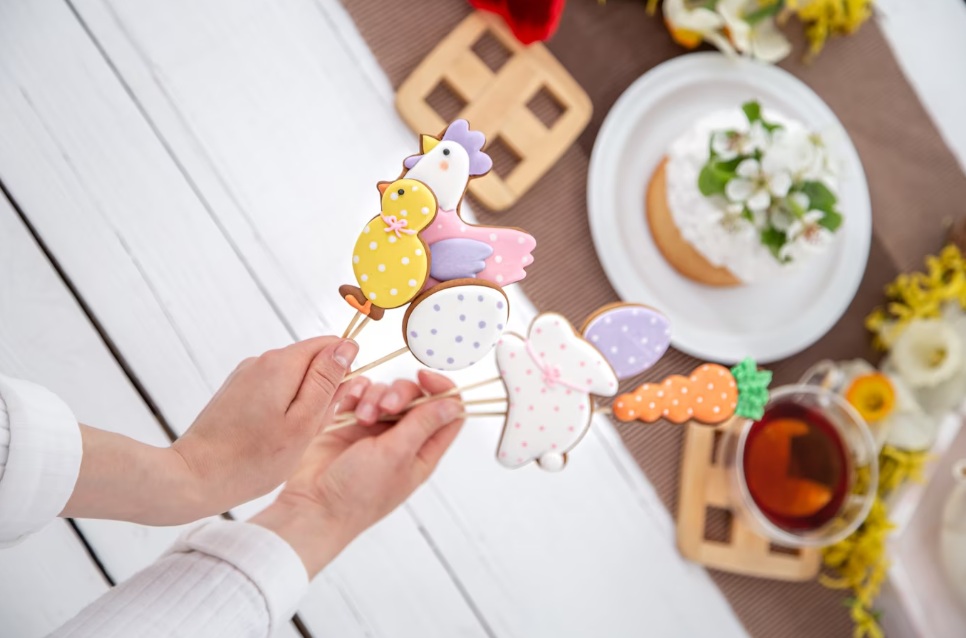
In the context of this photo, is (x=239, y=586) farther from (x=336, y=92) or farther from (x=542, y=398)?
(x=336, y=92)

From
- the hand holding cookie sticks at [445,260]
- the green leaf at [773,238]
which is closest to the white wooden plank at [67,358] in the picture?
the hand holding cookie sticks at [445,260]

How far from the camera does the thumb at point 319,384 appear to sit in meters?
0.57

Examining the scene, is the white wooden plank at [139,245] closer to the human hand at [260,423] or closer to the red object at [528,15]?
the human hand at [260,423]

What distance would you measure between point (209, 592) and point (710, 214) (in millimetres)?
565

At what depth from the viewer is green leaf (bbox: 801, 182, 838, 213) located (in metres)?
0.70

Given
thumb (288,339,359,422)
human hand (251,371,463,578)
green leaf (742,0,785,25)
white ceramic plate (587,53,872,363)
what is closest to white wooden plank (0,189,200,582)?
human hand (251,371,463,578)

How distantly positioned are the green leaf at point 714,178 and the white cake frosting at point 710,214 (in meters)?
0.02

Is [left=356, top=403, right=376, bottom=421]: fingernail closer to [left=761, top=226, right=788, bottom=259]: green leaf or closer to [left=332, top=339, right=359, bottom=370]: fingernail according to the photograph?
[left=332, top=339, right=359, bottom=370]: fingernail

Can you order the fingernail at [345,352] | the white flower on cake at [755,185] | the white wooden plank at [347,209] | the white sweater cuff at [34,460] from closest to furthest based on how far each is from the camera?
the white sweater cuff at [34,460] → the fingernail at [345,352] → the white flower on cake at [755,185] → the white wooden plank at [347,209]

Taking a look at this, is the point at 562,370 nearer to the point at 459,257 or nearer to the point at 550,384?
the point at 550,384

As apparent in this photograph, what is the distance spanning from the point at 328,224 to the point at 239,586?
0.39 meters

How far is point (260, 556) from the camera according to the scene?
0.61 metres

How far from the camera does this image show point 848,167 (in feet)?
2.76

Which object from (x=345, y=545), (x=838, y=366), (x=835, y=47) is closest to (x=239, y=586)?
(x=345, y=545)
